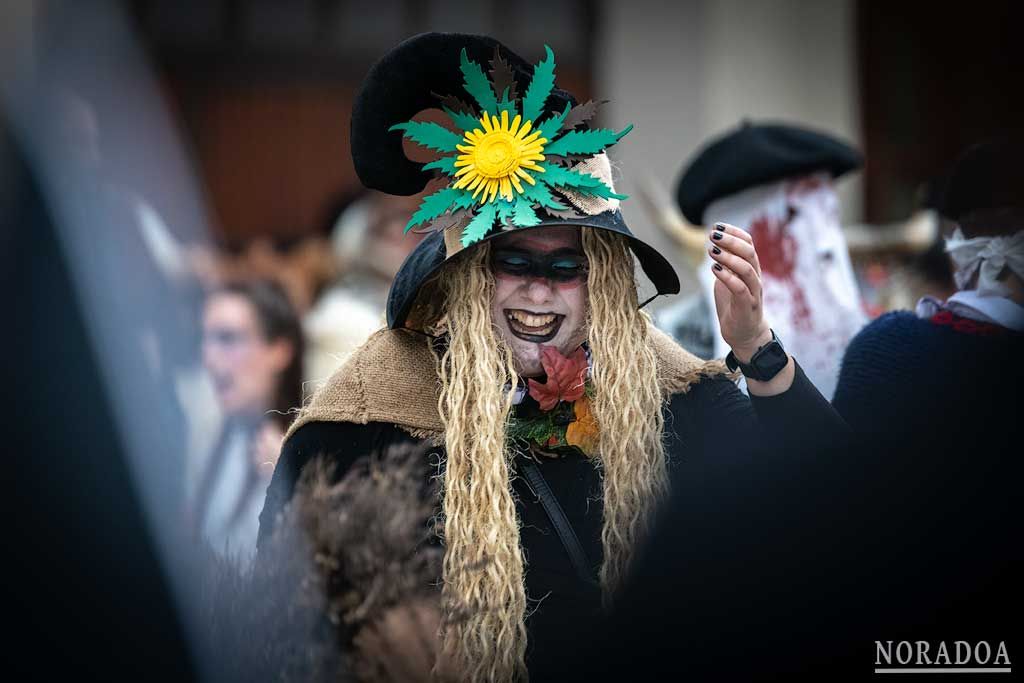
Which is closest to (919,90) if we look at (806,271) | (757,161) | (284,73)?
(284,73)

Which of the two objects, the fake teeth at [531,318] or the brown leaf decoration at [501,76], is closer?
the brown leaf decoration at [501,76]

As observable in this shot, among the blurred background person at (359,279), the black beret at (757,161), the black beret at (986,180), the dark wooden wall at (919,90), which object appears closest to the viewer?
the black beret at (986,180)

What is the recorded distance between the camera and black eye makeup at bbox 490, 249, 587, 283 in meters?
2.61

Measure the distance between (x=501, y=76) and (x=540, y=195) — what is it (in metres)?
0.25

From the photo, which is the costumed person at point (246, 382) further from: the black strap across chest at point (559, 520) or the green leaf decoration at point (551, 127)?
the green leaf decoration at point (551, 127)

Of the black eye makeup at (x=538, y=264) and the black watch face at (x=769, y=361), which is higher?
the black eye makeup at (x=538, y=264)

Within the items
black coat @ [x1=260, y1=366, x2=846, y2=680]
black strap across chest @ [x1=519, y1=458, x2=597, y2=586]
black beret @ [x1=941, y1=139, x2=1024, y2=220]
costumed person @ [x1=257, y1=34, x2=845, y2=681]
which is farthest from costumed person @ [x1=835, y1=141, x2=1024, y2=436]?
black strap across chest @ [x1=519, y1=458, x2=597, y2=586]

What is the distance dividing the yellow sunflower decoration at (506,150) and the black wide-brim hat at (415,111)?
0.04 m

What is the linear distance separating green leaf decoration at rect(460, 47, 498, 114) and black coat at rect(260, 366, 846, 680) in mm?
721

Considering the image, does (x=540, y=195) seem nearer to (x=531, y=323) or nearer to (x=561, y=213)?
(x=561, y=213)

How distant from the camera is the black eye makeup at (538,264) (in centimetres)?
261

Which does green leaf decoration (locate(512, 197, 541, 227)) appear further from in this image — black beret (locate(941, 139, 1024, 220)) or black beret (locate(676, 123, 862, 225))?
black beret (locate(676, 123, 862, 225))

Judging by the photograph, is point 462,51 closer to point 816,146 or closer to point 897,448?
point 897,448

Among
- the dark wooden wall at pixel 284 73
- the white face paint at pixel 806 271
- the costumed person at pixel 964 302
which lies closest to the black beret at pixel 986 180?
the costumed person at pixel 964 302
